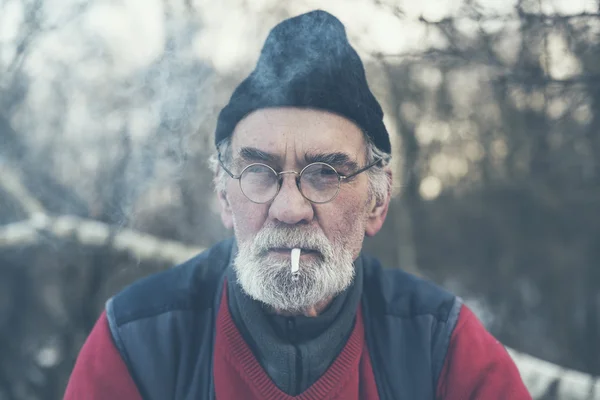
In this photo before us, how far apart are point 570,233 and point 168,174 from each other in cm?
710

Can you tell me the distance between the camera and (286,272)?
1.84m

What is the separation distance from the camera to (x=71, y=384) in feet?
5.92

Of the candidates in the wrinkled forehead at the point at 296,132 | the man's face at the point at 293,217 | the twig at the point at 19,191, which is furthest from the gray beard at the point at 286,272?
the twig at the point at 19,191

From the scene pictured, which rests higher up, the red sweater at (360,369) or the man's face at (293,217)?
the man's face at (293,217)

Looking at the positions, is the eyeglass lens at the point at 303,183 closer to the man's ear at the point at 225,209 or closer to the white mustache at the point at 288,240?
the white mustache at the point at 288,240

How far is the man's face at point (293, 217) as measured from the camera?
1.82m

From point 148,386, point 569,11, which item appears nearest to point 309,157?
point 148,386

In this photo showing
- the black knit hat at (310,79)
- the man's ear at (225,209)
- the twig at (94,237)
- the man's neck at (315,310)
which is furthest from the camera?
the twig at (94,237)

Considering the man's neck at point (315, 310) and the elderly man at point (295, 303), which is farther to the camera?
the man's neck at point (315, 310)

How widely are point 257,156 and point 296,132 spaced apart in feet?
0.59

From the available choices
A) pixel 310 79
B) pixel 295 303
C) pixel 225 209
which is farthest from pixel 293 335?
pixel 310 79

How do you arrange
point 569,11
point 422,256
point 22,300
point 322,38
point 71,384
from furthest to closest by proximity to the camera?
point 422,256 < point 22,300 < point 569,11 < point 322,38 < point 71,384

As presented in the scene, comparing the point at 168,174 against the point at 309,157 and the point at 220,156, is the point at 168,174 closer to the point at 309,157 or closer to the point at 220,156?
the point at 220,156

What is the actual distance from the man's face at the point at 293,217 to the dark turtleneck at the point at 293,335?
0.06m
